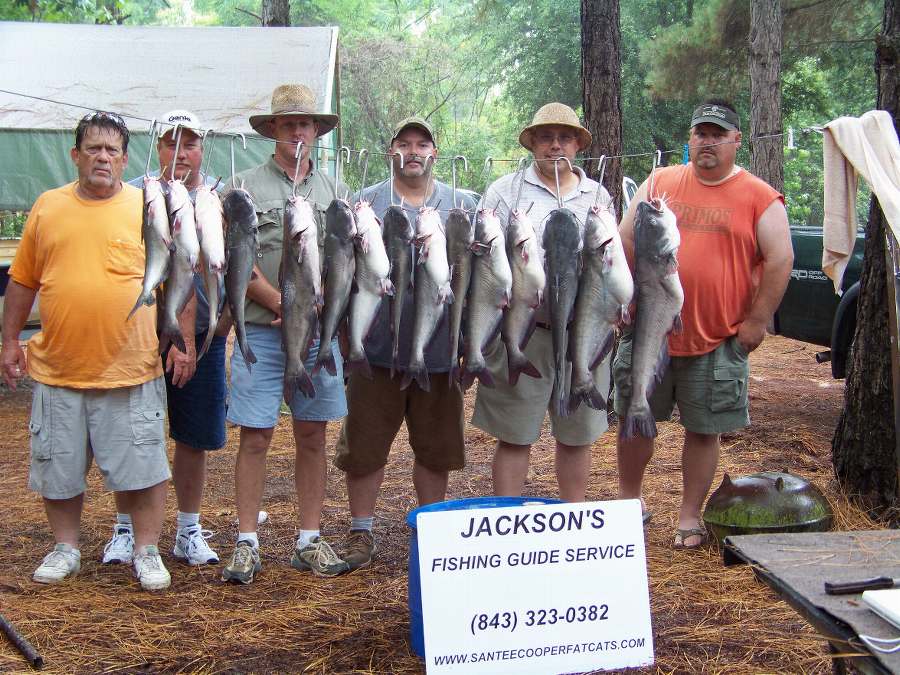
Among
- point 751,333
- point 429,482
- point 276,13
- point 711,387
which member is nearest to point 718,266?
point 751,333

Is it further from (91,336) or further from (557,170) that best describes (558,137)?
(91,336)

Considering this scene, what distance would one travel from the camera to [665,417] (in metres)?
4.93

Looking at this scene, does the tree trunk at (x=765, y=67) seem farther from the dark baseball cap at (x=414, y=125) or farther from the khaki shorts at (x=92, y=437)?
the khaki shorts at (x=92, y=437)

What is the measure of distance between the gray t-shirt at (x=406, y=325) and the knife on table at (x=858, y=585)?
7.41ft

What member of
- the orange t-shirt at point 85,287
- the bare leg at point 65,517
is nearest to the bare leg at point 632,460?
the orange t-shirt at point 85,287

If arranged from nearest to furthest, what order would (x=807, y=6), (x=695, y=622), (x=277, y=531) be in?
(x=695, y=622) < (x=277, y=531) < (x=807, y=6)

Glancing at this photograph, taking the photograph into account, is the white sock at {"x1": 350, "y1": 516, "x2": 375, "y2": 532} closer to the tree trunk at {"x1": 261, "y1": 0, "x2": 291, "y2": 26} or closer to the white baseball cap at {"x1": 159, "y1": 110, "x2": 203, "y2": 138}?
the white baseball cap at {"x1": 159, "y1": 110, "x2": 203, "y2": 138}

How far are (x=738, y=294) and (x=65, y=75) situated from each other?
8.38m

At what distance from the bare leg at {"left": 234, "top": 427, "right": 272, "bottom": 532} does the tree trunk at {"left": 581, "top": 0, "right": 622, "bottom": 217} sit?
4.28 m

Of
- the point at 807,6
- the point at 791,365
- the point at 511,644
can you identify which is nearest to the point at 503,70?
the point at 807,6

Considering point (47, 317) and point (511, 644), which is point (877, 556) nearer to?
point (511, 644)

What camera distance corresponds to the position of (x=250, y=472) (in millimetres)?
4469

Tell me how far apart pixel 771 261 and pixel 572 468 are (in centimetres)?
140

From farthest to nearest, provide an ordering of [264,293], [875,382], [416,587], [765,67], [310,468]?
[765,67] → [875,382] → [310,468] → [264,293] → [416,587]
